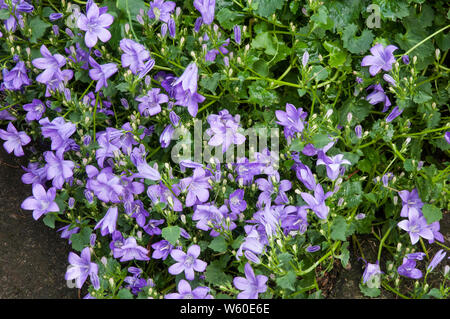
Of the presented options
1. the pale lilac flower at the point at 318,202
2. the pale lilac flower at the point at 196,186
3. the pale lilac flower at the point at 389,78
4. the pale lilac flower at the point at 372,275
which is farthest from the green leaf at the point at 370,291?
the pale lilac flower at the point at 389,78

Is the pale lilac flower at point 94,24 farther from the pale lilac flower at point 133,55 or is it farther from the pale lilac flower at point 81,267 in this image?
the pale lilac flower at point 81,267

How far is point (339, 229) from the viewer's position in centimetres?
230

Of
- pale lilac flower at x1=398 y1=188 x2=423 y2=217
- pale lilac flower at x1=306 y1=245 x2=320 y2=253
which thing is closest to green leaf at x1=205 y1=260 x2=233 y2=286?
pale lilac flower at x1=306 y1=245 x2=320 y2=253

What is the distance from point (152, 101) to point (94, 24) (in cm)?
43

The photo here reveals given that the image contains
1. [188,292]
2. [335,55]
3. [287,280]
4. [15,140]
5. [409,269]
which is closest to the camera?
[287,280]

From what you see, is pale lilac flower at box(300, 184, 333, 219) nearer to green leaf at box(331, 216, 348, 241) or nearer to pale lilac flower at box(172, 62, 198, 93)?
green leaf at box(331, 216, 348, 241)

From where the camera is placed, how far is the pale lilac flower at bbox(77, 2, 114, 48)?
237 cm

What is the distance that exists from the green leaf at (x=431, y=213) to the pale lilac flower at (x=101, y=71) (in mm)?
1557

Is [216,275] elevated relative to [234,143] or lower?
lower

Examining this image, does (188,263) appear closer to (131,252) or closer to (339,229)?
(131,252)

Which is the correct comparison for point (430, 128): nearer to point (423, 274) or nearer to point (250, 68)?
point (423, 274)

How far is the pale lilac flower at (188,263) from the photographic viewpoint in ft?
7.52

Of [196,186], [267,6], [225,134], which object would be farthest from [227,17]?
[196,186]
